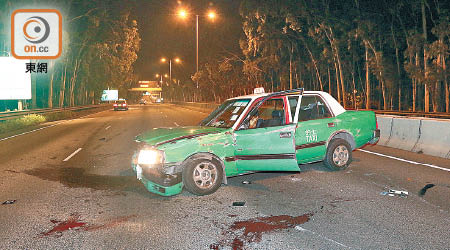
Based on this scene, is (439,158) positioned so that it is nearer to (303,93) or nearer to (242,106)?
(303,93)

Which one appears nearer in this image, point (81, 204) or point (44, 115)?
point (81, 204)

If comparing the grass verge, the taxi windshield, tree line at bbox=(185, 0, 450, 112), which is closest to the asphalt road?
the taxi windshield

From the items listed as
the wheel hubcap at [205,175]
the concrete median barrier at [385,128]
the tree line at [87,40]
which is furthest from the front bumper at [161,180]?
the tree line at [87,40]

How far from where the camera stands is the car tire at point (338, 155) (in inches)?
340

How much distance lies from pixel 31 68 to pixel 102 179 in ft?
76.6

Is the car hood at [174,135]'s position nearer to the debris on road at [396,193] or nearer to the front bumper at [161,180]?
the front bumper at [161,180]

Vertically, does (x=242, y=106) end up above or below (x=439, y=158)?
above

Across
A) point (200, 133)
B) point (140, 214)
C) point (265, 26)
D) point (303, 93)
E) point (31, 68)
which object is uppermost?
point (265, 26)

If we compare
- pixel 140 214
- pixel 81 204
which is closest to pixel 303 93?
pixel 140 214

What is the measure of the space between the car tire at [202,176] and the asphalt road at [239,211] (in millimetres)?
178

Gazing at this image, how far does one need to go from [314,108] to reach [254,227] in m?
4.05

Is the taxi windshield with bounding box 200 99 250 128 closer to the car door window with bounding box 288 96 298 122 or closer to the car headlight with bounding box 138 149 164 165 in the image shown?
the car door window with bounding box 288 96 298 122

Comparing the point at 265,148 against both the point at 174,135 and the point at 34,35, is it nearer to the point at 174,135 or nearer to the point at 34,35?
the point at 174,135

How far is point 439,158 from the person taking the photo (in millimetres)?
10484
